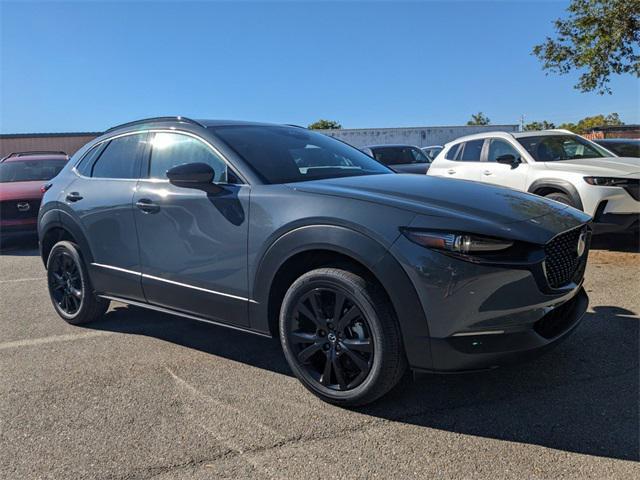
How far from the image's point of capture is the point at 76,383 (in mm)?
3521

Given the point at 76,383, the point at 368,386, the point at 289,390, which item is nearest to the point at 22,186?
the point at 76,383

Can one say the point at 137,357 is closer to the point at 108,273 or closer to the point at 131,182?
Result: the point at 108,273

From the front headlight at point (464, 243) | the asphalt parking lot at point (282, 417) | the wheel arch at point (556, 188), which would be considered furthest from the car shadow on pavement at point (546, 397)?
the wheel arch at point (556, 188)

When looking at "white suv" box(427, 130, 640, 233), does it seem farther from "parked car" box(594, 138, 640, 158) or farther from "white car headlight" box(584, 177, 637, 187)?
"parked car" box(594, 138, 640, 158)

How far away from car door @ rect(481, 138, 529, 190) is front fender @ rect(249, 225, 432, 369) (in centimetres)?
536

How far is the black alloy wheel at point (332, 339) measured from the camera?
9.50 ft

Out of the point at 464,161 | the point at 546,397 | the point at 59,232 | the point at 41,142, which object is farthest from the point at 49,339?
the point at 41,142

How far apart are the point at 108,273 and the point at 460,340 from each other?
9.45ft

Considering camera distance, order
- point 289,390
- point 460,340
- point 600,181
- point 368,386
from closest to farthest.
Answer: point 460,340 < point 368,386 < point 289,390 < point 600,181

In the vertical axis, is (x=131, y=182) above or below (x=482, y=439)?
above

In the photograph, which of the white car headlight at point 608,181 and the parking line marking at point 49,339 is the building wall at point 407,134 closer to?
the white car headlight at point 608,181

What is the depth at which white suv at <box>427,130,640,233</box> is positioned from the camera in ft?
21.1

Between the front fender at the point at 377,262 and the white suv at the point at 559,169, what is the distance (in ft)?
15.8

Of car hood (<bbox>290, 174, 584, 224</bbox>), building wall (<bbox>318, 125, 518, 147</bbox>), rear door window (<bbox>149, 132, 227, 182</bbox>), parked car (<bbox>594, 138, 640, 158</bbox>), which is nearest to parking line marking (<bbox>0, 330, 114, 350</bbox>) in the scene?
rear door window (<bbox>149, 132, 227, 182</bbox>)
